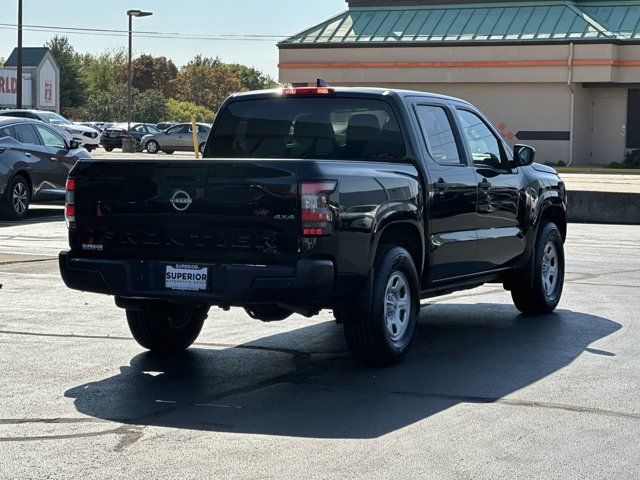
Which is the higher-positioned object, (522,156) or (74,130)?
(74,130)

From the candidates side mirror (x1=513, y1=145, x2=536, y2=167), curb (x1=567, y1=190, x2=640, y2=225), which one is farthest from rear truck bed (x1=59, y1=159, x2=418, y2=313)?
curb (x1=567, y1=190, x2=640, y2=225)

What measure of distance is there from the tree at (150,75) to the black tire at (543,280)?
4940 inches

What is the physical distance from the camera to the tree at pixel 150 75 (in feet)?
447

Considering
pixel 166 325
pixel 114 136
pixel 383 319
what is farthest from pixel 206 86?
pixel 383 319

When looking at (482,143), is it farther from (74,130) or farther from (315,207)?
(74,130)

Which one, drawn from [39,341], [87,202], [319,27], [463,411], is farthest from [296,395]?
[319,27]

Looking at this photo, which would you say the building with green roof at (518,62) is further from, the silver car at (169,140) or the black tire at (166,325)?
the black tire at (166,325)

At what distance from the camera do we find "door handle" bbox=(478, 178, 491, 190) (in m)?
10.3

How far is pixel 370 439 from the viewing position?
672cm

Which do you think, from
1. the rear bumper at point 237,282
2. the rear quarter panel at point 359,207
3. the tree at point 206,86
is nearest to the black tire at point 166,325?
the rear bumper at point 237,282

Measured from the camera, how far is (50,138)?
22.5 meters

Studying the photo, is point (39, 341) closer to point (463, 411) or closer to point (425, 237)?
point (425, 237)

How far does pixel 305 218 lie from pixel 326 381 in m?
1.16

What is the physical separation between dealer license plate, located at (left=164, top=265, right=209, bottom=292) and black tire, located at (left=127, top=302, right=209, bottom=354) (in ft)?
2.94
